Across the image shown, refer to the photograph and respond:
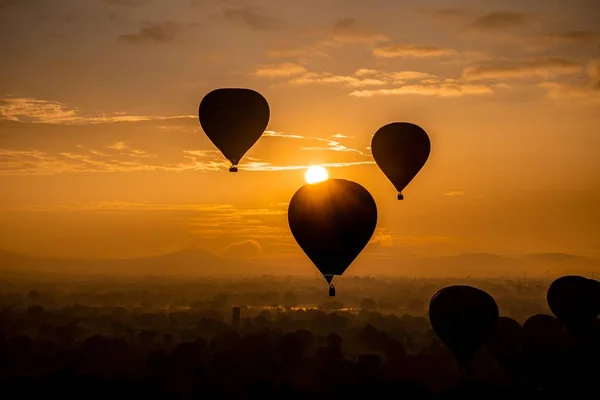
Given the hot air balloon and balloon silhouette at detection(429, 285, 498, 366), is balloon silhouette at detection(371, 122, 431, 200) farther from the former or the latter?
balloon silhouette at detection(429, 285, 498, 366)

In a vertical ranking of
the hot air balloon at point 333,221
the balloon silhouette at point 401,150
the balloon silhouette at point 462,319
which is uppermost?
the balloon silhouette at point 401,150

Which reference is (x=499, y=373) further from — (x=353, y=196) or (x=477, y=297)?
(x=353, y=196)

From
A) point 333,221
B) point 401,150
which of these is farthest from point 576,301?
point 333,221

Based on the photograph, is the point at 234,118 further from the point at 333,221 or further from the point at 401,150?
the point at 401,150

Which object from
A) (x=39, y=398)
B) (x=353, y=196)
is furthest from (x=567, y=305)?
(x=39, y=398)

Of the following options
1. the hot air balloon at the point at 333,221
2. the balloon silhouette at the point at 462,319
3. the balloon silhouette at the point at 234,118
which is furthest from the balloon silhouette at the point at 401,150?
the balloon silhouette at the point at 462,319

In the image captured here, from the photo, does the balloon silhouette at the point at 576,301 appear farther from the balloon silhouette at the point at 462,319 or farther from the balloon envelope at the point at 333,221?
the balloon envelope at the point at 333,221

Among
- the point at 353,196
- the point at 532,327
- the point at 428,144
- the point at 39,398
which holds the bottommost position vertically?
the point at 39,398
